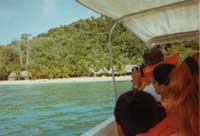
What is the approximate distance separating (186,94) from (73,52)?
31.1m

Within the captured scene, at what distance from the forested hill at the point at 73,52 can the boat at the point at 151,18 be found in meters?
20.0

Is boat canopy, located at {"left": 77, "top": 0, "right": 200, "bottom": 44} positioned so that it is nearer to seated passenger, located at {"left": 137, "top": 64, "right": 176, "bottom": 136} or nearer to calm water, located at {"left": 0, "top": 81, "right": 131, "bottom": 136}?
seated passenger, located at {"left": 137, "top": 64, "right": 176, "bottom": 136}

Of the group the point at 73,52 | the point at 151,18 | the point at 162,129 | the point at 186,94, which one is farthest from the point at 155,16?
the point at 73,52

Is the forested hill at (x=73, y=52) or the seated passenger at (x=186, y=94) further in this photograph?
the forested hill at (x=73, y=52)

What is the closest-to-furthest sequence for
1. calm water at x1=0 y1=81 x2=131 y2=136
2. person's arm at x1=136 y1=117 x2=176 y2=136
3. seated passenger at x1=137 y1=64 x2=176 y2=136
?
1. seated passenger at x1=137 y1=64 x2=176 y2=136
2. person's arm at x1=136 y1=117 x2=176 y2=136
3. calm water at x1=0 y1=81 x2=131 y2=136

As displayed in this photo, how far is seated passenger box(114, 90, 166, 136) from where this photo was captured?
128 cm

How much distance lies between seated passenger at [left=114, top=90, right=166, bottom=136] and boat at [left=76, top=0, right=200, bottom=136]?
0.66m

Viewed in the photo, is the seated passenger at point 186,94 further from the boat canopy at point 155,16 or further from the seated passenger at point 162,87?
the boat canopy at point 155,16

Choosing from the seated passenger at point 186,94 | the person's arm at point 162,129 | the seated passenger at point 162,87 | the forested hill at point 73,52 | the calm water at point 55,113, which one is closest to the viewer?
the seated passenger at point 186,94

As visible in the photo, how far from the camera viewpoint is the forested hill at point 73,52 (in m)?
26.6

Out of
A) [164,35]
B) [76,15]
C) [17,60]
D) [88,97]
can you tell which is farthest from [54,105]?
[76,15]

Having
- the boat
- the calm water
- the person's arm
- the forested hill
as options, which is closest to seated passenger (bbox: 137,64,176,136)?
the person's arm

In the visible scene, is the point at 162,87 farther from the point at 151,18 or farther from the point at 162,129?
the point at 151,18

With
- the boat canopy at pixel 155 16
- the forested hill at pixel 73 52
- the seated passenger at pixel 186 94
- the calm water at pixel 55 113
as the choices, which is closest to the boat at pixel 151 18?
the boat canopy at pixel 155 16
